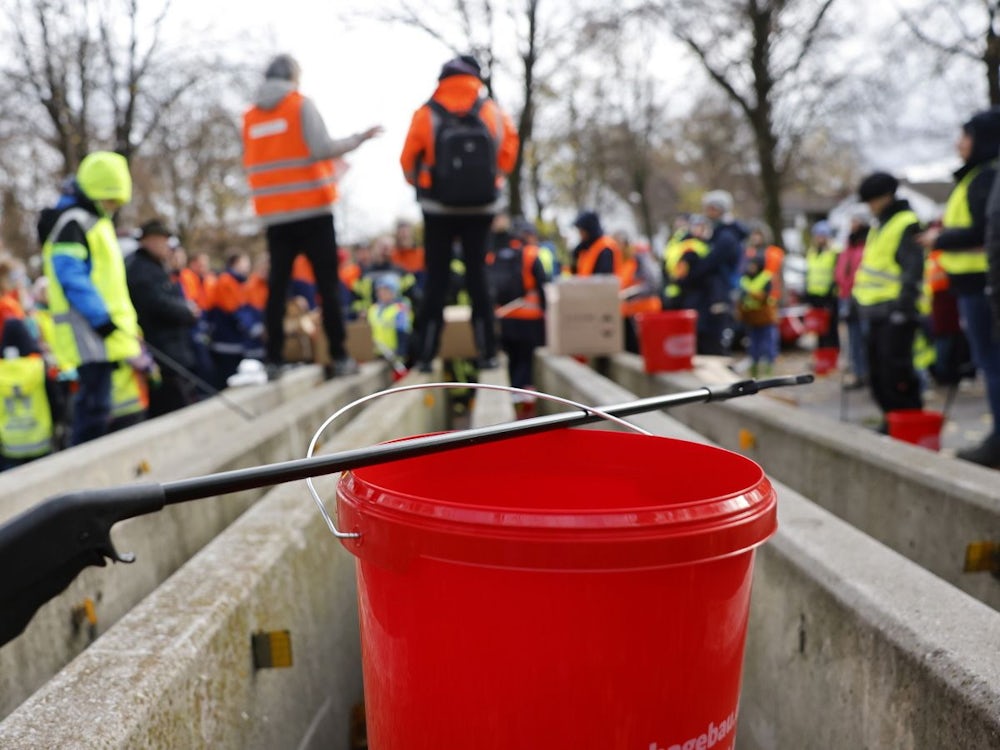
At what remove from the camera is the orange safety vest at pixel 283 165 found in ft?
18.1

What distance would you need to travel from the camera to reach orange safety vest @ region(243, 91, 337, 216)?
5.52 metres

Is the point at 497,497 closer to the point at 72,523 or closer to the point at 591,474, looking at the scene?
the point at 591,474

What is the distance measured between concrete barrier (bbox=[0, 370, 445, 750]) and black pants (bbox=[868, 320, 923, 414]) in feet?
14.4

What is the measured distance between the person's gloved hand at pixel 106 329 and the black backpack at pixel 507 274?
4.16 metres

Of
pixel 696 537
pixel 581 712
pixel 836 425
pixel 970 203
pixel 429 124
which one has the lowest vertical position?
pixel 836 425

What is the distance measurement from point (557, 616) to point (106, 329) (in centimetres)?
446

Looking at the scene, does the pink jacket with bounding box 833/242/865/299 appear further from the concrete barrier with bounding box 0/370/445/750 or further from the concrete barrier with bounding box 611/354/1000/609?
the concrete barrier with bounding box 0/370/445/750

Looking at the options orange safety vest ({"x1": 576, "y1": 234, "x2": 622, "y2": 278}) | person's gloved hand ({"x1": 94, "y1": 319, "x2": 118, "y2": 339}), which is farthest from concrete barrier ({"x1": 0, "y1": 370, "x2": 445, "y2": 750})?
orange safety vest ({"x1": 576, "y1": 234, "x2": 622, "y2": 278})

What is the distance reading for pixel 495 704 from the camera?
128cm

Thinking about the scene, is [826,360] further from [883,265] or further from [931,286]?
[883,265]

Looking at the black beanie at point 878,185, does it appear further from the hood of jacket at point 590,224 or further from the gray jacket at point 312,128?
the gray jacket at point 312,128

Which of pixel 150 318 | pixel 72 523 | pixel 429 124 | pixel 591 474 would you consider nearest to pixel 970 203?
Answer: pixel 429 124

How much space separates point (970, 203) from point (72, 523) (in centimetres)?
522

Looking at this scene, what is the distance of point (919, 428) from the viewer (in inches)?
194
